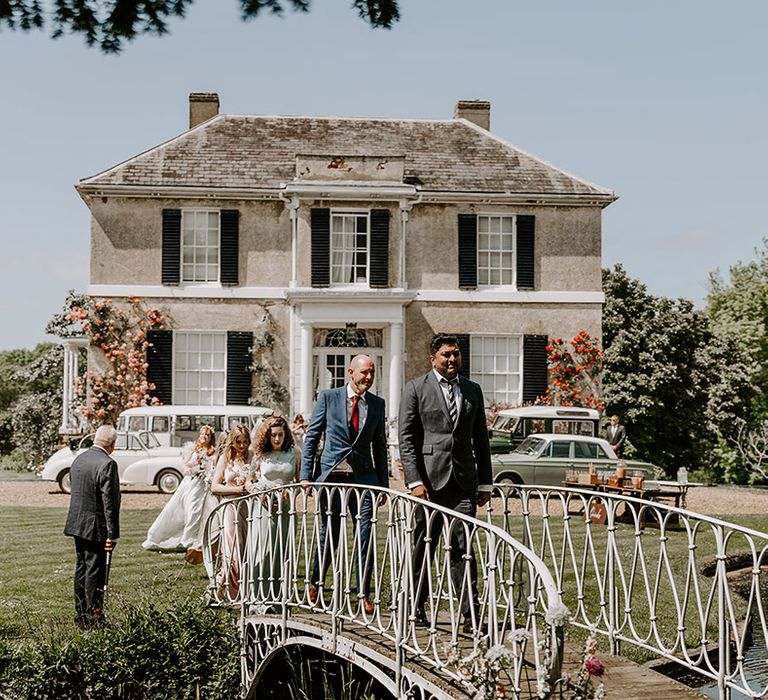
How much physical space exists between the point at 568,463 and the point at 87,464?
13.4 meters

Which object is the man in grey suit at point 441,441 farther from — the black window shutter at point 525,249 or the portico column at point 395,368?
the black window shutter at point 525,249

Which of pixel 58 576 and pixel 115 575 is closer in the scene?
pixel 115 575

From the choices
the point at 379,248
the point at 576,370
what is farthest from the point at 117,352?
the point at 576,370

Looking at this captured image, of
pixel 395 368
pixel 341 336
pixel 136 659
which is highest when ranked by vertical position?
pixel 341 336

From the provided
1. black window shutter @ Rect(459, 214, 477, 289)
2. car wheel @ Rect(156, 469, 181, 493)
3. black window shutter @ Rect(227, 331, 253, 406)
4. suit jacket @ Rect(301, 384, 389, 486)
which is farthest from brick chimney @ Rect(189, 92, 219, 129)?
suit jacket @ Rect(301, 384, 389, 486)

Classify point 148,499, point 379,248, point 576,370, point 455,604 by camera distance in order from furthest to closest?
point 576,370 → point 379,248 → point 148,499 → point 455,604

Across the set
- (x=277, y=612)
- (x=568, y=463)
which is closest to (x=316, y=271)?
(x=568, y=463)

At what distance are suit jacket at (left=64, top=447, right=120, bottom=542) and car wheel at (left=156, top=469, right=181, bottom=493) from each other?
39.4 feet

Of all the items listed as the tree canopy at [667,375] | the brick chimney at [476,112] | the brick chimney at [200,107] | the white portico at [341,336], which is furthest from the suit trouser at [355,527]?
the tree canopy at [667,375]

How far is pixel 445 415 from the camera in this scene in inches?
298

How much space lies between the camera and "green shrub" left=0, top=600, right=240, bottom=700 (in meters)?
8.91

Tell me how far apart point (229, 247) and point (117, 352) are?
3.69 m

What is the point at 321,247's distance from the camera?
25.7 metres

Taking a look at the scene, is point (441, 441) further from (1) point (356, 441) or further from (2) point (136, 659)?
(2) point (136, 659)
